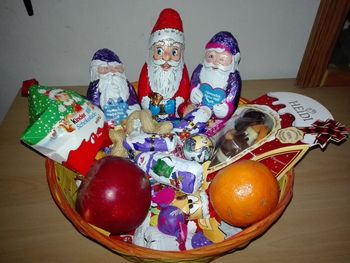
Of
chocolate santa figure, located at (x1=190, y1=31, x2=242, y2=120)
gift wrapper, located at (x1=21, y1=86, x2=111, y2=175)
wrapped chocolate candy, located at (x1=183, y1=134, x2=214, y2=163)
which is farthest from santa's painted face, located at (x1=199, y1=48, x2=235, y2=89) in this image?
gift wrapper, located at (x1=21, y1=86, x2=111, y2=175)

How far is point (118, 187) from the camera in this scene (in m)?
0.61

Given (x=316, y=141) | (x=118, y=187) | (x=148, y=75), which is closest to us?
(x=118, y=187)

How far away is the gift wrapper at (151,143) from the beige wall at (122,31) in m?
0.36

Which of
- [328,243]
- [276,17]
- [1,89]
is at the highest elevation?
[276,17]

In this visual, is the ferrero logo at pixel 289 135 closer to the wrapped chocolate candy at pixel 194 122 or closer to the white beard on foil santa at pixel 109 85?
the wrapped chocolate candy at pixel 194 122

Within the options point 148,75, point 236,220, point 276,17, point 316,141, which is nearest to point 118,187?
point 236,220

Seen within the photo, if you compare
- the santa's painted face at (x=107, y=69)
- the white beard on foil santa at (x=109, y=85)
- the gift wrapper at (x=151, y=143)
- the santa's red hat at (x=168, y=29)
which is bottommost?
the gift wrapper at (x=151, y=143)

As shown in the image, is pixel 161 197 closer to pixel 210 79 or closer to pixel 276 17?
pixel 210 79

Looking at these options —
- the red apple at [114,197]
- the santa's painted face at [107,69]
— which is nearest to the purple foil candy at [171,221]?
the red apple at [114,197]

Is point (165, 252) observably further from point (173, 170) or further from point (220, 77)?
point (220, 77)

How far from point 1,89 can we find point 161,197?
733mm

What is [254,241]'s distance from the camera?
685 millimetres

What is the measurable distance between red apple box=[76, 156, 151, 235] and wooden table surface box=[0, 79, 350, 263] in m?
0.09

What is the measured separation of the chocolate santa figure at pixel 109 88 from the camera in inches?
31.5
